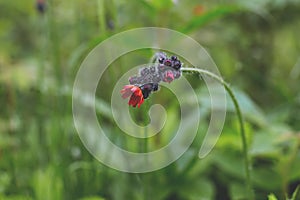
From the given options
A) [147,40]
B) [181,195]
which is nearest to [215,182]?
[181,195]

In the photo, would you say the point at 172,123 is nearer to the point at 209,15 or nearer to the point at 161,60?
the point at 209,15

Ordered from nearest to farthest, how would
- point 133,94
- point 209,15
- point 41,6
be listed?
point 133,94 < point 209,15 < point 41,6

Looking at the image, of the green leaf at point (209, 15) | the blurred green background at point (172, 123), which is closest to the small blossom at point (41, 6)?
the blurred green background at point (172, 123)

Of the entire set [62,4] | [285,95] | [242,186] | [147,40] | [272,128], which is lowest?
[242,186]

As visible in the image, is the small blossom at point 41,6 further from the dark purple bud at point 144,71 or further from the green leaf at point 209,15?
the dark purple bud at point 144,71

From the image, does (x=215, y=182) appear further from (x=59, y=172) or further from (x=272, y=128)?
(x=59, y=172)

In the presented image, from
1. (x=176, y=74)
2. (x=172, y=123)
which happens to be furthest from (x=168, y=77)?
(x=172, y=123)
